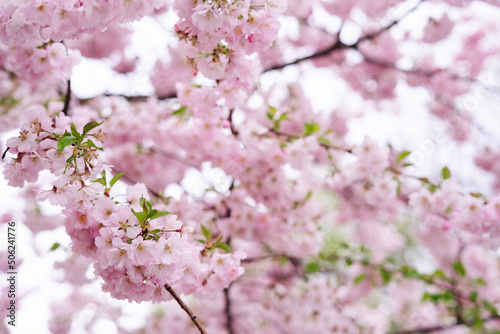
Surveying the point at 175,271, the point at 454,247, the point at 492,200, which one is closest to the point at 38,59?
the point at 175,271

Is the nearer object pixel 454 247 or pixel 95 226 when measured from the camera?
pixel 95 226

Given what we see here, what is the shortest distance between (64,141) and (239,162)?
1.30 meters

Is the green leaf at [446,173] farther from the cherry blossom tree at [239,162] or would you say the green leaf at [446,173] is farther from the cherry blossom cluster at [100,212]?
the cherry blossom cluster at [100,212]

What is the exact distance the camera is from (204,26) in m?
1.28

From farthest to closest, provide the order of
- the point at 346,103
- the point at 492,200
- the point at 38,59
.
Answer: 1. the point at 346,103
2. the point at 492,200
3. the point at 38,59

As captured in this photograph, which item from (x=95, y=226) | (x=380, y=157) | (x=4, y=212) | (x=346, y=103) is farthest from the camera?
(x=346, y=103)

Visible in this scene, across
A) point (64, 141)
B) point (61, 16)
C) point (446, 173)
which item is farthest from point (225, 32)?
point (446, 173)

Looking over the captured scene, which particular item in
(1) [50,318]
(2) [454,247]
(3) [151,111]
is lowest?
(2) [454,247]

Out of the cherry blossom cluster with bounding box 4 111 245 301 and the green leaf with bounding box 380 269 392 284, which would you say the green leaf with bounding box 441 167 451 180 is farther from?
the cherry blossom cluster with bounding box 4 111 245 301

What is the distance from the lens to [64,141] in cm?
111

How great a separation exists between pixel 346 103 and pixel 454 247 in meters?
2.64

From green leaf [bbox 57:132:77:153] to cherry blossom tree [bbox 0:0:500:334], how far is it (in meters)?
0.01

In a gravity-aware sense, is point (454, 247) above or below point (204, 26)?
below

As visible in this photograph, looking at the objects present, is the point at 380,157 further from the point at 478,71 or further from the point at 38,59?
the point at 478,71
